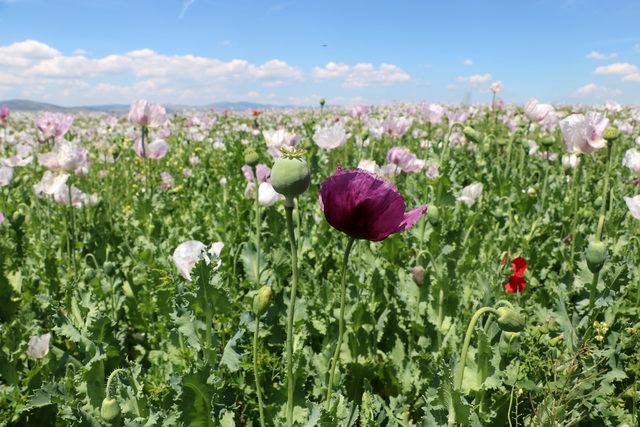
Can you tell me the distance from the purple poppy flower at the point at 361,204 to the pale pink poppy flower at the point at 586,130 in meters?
2.01

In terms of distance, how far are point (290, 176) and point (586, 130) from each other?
2.20 metres

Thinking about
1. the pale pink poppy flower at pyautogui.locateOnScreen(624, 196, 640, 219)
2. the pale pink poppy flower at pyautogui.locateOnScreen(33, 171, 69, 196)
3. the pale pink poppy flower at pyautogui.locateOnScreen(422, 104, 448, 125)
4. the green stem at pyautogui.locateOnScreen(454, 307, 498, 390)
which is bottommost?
the green stem at pyautogui.locateOnScreen(454, 307, 498, 390)

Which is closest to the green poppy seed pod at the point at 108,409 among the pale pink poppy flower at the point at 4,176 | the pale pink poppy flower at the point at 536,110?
the pale pink poppy flower at the point at 4,176

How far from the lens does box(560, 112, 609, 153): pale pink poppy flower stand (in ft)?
8.88

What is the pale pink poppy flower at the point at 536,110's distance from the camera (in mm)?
4523

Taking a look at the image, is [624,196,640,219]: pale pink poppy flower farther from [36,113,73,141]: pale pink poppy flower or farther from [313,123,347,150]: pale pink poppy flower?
[36,113,73,141]: pale pink poppy flower

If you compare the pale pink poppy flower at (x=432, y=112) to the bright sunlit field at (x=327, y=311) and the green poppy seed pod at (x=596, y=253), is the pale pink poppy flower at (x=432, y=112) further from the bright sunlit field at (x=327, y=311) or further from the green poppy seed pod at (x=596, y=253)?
the green poppy seed pod at (x=596, y=253)

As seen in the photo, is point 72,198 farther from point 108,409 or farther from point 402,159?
point 108,409

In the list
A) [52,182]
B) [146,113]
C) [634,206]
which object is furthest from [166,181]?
[634,206]

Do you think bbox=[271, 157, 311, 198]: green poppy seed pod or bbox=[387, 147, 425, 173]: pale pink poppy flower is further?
bbox=[387, 147, 425, 173]: pale pink poppy flower

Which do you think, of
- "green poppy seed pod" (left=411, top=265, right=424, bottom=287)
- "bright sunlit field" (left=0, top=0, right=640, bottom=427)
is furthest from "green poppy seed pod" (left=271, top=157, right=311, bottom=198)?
"green poppy seed pod" (left=411, top=265, right=424, bottom=287)

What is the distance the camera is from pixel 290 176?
1.08 m

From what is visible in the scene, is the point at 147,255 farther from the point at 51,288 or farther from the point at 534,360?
the point at 534,360

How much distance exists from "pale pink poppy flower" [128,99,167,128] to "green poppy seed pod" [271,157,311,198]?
2767 millimetres
